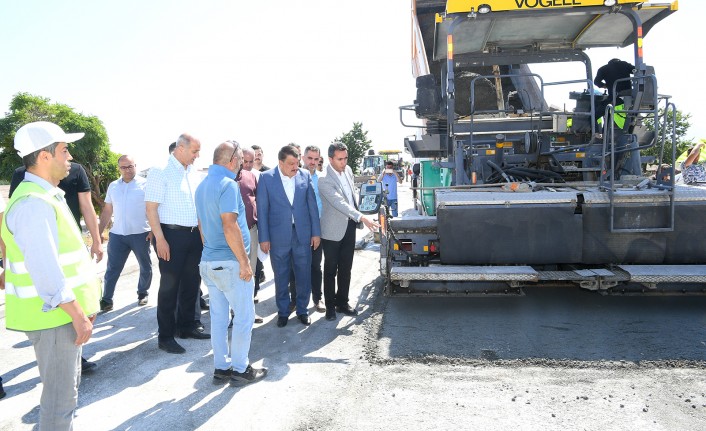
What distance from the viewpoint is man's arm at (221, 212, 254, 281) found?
359 centimetres

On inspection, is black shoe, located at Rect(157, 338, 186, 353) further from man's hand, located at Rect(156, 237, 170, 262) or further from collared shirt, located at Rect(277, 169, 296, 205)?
collared shirt, located at Rect(277, 169, 296, 205)

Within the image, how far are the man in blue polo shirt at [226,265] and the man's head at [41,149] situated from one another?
1.16 m

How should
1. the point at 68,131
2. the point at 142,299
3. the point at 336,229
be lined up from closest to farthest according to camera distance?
the point at 336,229
the point at 142,299
the point at 68,131

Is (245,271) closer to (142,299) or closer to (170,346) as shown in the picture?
(170,346)

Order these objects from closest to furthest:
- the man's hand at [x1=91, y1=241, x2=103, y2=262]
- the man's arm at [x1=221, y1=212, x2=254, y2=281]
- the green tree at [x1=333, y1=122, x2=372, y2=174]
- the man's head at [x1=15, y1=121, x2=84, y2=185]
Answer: the man's head at [x1=15, y1=121, x2=84, y2=185], the man's arm at [x1=221, y1=212, x2=254, y2=281], the man's hand at [x1=91, y1=241, x2=103, y2=262], the green tree at [x1=333, y1=122, x2=372, y2=174]

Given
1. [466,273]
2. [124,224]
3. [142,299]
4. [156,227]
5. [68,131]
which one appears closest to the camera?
[156,227]

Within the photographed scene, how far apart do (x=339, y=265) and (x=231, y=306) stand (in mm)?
1987

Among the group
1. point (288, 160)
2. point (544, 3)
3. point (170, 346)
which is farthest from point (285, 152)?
point (544, 3)

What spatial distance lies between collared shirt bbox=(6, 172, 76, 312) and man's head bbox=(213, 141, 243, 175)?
1.49 metres

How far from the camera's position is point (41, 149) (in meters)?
2.59

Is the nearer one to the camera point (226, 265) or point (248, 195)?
point (226, 265)

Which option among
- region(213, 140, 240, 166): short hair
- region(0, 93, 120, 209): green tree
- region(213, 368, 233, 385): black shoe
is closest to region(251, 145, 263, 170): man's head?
region(213, 140, 240, 166): short hair

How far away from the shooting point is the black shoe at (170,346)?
453 centimetres

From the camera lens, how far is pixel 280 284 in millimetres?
5301
